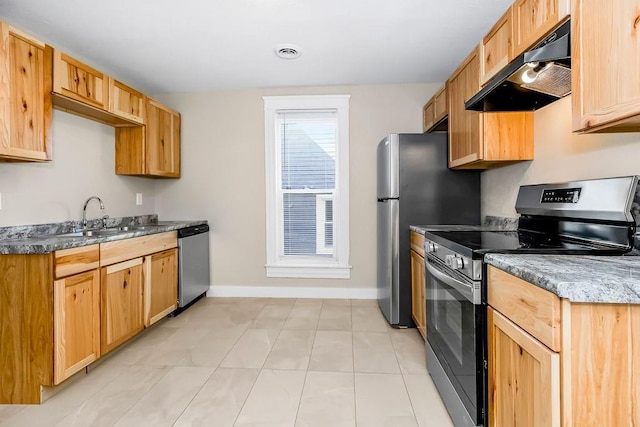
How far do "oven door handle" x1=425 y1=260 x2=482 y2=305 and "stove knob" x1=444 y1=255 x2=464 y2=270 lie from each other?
7 cm

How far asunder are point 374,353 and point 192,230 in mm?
2176

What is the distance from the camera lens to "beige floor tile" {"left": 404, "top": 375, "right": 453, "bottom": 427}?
165 cm

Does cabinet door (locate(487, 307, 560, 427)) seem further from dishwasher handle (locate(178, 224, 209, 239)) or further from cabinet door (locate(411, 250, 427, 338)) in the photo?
dishwasher handle (locate(178, 224, 209, 239))

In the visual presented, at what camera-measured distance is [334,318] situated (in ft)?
10.1

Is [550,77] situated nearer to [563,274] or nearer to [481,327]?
[563,274]

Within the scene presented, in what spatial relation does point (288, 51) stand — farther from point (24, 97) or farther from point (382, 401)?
point (382, 401)

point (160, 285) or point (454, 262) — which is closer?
point (454, 262)

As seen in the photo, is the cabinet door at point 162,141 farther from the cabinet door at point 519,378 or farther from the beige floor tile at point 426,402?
Result: the cabinet door at point 519,378

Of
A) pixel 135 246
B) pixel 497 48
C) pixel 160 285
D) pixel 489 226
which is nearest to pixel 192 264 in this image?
pixel 160 285

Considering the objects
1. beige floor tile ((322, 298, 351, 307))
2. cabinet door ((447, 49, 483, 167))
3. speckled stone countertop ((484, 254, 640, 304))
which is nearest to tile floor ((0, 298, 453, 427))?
beige floor tile ((322, 298, 351, 307))

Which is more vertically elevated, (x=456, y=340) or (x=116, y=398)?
(x=456, y=340)

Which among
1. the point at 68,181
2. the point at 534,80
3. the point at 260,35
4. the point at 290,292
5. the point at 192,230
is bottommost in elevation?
the point at 290,292

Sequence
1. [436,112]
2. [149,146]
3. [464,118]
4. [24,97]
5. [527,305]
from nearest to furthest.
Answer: [527,305] → [24,97] → [464,118] → [436,112] → [149,146]

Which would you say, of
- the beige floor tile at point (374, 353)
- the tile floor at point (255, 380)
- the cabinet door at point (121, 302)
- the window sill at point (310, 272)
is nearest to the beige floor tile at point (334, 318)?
the tile floor at point (255, 380)
